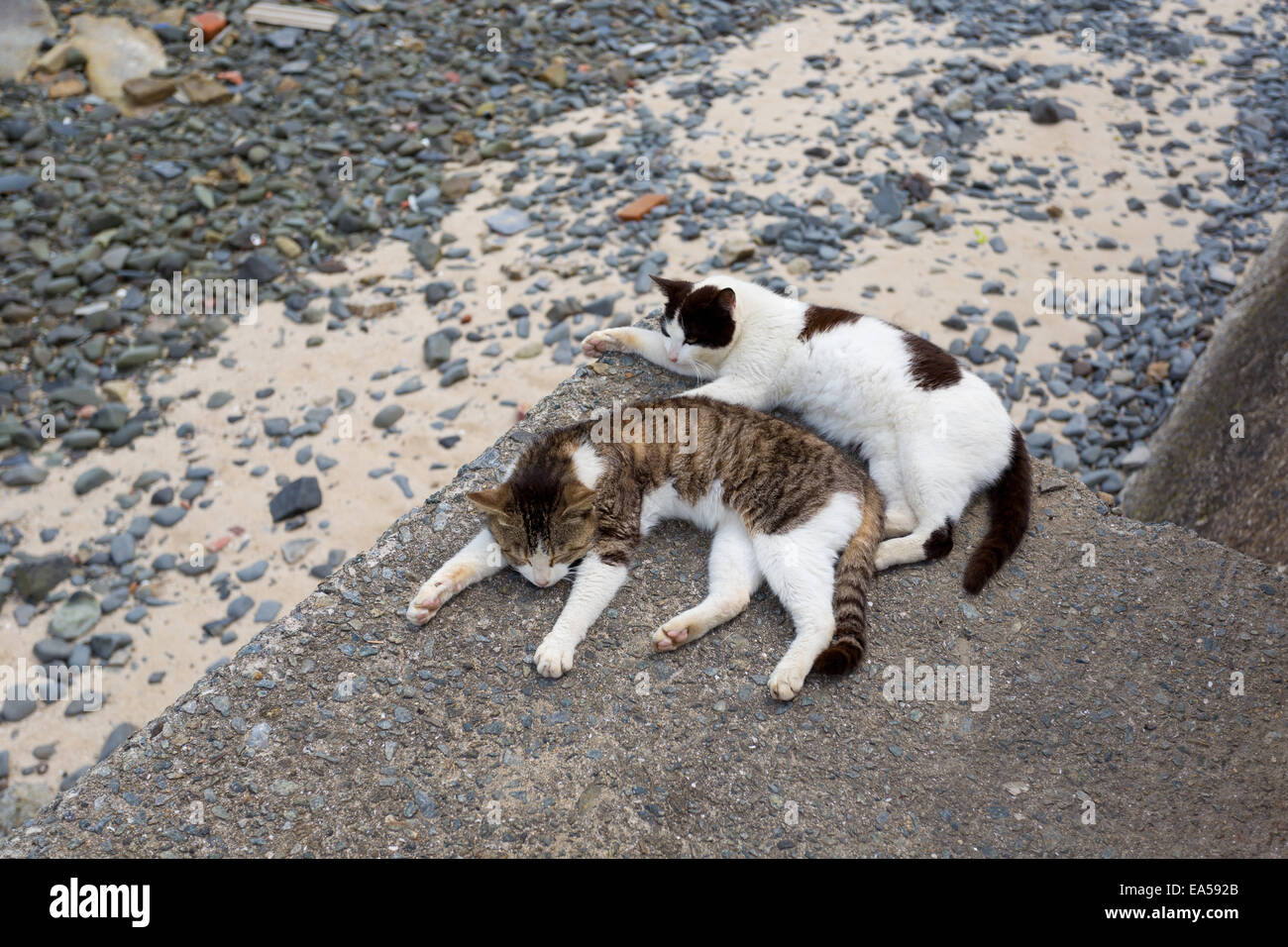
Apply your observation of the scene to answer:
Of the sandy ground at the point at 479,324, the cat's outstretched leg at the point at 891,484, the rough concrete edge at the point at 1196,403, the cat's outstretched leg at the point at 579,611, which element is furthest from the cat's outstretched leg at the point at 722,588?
the sandy ground at the point at 479,324

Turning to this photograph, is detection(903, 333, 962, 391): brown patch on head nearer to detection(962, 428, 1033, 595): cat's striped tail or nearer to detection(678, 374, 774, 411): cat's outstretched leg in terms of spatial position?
detection(962, 428, 1033, 595): cat's striped tail

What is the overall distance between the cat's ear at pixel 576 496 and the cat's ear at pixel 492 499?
26 centimetres

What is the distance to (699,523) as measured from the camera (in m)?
4.41

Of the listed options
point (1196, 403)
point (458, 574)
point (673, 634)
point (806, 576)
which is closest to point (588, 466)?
point (458, 574)

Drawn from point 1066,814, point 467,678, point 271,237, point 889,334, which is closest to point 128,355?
point 271,237

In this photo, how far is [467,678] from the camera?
3.88 meters

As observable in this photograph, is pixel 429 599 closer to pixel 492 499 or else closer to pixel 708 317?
pixel 492 499

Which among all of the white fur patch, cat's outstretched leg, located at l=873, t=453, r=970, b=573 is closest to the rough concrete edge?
cat's outstretched leg, located at l=873, t=453, r=970, b=573

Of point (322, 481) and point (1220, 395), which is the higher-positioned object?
point (1220, 395)

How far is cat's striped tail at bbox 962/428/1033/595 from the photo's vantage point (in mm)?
4238

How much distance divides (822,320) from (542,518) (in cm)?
211

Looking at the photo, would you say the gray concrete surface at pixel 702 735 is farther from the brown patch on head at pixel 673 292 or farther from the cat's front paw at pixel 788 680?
the brown patch on head at pixel 673 292
